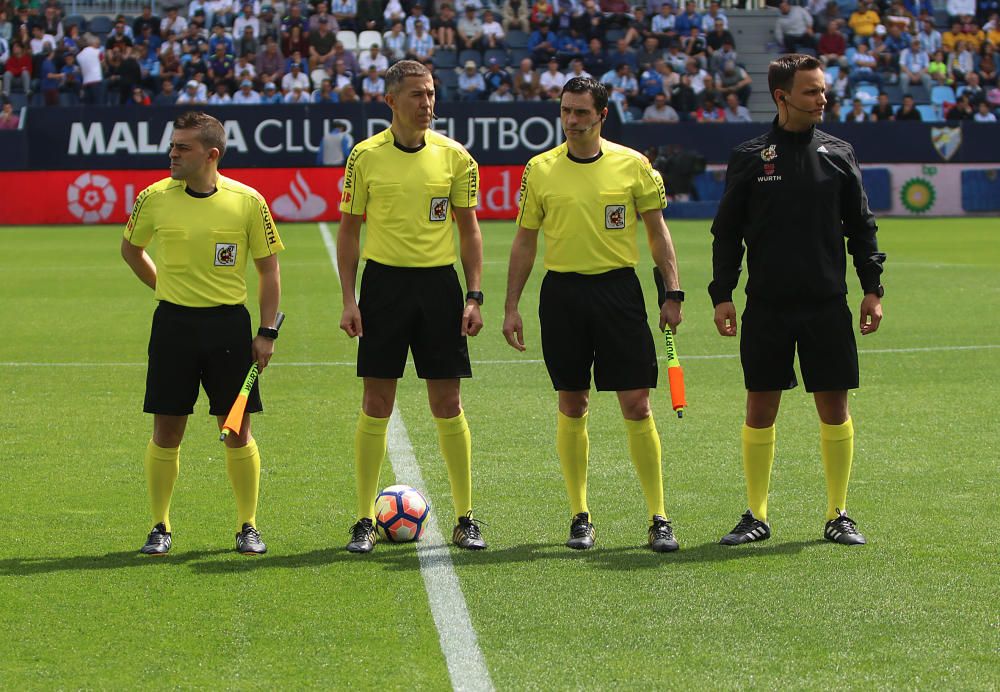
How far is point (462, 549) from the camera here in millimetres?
6145

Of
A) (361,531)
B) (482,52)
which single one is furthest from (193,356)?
(482,52)

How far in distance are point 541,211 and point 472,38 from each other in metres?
26.1

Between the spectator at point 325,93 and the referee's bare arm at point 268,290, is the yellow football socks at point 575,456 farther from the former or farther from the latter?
the spectator at point 325,93

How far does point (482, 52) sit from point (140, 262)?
2607 cm

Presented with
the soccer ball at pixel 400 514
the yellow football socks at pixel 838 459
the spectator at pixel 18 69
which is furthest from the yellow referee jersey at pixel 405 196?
the spectator at pixel 18 69

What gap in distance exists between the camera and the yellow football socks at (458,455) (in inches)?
248

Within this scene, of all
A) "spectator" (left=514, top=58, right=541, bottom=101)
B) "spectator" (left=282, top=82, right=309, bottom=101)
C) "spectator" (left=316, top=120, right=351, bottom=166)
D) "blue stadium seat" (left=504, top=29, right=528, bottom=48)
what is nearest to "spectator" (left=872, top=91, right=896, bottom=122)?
"spectator" (left=514, top=58, right=541, bottom=101)

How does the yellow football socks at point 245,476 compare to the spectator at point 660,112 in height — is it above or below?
below

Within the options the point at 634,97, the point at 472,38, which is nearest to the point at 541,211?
the point at 634,97

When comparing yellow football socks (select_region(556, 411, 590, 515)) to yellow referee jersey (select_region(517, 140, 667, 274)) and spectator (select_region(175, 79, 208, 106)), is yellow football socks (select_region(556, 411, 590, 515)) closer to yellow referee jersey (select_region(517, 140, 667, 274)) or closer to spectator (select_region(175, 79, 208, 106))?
yellow referee jersey (select_region(517, 140, 667, 274))

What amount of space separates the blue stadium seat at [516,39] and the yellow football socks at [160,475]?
1063 inches

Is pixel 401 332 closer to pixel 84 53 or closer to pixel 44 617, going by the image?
pixel 44 617

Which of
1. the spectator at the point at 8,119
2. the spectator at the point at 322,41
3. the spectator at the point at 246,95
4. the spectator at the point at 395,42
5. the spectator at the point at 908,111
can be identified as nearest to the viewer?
the spectator at the point at 8,119

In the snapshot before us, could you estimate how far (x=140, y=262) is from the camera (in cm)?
623
